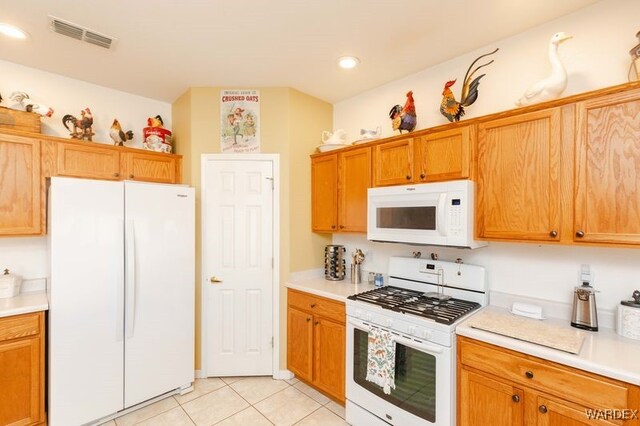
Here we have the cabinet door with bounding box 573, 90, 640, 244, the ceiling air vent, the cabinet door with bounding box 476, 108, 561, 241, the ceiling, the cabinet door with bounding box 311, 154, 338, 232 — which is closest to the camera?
the cabinet door with bounding box 573, 90, 640, 244

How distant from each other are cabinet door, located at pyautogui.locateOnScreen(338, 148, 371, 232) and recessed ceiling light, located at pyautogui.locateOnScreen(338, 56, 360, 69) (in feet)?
2.29

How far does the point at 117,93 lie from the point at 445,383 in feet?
12.3

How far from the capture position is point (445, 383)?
173 cm

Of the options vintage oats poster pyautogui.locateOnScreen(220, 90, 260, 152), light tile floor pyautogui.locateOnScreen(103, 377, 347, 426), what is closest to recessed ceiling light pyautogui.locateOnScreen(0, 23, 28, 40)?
vintage oats poster pyautogui.locateOnScreen(220, 90, 260, 152)

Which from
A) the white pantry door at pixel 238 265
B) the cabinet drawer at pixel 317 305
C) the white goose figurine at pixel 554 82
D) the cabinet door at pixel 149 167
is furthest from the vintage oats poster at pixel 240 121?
the white goose figurine at pixel 554 82

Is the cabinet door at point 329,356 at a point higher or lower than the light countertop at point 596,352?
lower

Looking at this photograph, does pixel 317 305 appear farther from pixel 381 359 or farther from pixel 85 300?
pixel 85 300

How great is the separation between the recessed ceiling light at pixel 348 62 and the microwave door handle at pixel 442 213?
51.1 inches

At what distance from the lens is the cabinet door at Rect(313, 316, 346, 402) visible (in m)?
2.36

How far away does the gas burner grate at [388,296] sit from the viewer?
2119 mm

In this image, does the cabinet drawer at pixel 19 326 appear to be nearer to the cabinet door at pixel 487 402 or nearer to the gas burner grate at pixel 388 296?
the gas burner grate at pixel 388 296

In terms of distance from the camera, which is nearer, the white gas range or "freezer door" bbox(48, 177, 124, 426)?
the white gas range

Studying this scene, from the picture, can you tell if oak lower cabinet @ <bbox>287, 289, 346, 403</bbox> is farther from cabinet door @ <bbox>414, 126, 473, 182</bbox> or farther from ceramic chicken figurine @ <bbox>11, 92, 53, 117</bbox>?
ceramic chicken figurine @ <bbox>11, 92, 53, 117</bbox>

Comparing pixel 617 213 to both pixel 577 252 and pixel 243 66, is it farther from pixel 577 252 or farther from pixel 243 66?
pixel 243 66
